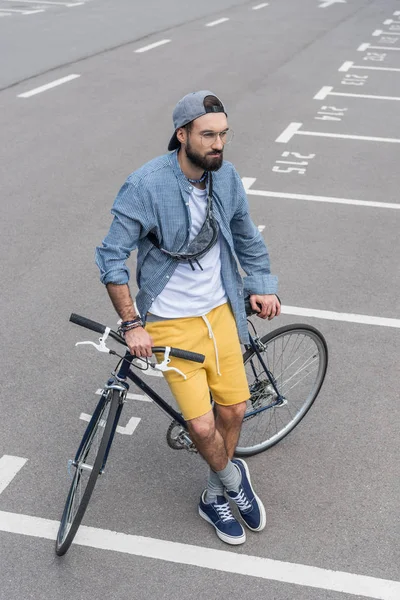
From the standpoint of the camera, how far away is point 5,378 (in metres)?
5.46

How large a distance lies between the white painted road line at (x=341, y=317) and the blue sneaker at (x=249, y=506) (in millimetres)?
2325

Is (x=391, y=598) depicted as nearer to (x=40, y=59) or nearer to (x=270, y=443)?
(x=270, y=443)

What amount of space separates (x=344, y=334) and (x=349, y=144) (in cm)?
534

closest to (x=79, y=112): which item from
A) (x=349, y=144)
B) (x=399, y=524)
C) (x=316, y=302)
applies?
(x=349, y=144)

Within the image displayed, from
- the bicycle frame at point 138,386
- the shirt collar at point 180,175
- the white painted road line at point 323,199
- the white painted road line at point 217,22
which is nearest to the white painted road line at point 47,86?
the white painted road line at point 323,199

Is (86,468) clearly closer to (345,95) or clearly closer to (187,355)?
(187,355)

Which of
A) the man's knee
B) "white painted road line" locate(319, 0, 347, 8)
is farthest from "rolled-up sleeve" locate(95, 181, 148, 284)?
"white painted road line" locate(319, 0, 347, 8)

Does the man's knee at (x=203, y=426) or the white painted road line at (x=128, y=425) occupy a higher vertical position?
the man's knee at (x=203, y=426)

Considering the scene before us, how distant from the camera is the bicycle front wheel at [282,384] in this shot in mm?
4582

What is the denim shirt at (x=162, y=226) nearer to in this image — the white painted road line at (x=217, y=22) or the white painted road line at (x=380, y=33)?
the white painted road line at (x=380, y=33)

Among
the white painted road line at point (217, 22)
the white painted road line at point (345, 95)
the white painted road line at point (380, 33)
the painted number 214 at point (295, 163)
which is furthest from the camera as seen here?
the white painted road line at point (217, 22)

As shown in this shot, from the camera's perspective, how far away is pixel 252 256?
4.20 meters

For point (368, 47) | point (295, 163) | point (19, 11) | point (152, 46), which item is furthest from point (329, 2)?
point (295, 163)

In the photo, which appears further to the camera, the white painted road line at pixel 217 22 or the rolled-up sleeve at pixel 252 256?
the white painted road line at pixel 217 22
